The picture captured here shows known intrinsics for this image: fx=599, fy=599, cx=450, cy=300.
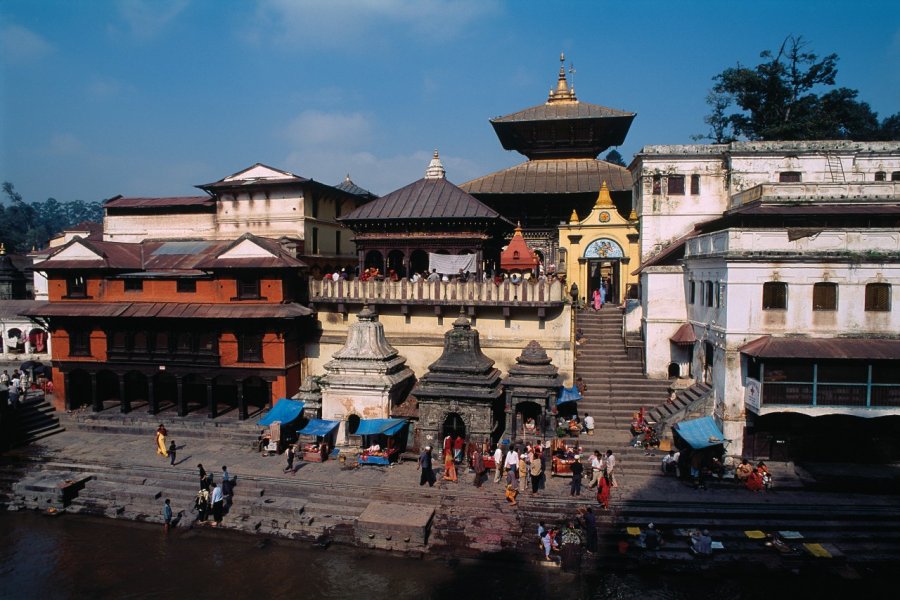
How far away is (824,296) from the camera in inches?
789

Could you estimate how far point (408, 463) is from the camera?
2212 centimetres

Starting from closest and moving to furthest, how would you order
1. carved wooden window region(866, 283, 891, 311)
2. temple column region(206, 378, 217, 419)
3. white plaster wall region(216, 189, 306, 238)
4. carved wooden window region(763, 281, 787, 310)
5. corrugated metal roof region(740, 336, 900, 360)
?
corrugated metal roof region(740, 336, 900, 360) → carved wooden window region(866, 283, 891, 311) → carved wooden window region(763, 281, 787, 310) → temple column region(206, 378, 217, 419) → white plaster wall region(216, 189, 306, 238)

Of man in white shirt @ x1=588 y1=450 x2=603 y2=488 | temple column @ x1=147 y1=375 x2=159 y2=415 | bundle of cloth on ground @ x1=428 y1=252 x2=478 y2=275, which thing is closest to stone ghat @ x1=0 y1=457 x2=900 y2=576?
man in white shirt @ x1=588 y1=450 x2=603 y2=488

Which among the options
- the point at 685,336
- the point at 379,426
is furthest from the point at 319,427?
the point at 685,336

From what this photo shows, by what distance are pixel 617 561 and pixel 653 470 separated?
5118mm

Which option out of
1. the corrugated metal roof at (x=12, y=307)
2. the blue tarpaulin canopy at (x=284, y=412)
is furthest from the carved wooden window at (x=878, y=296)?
the corrugated metal roof at (x=12, y=307)

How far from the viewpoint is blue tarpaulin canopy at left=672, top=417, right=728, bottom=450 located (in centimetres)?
1995

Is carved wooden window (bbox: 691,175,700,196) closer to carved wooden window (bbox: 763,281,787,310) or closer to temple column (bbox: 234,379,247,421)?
carved wooden window (bbox: 763,281,787,310)

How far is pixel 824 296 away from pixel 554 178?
58.2ft

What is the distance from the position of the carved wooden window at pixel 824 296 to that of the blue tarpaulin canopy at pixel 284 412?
19338mm

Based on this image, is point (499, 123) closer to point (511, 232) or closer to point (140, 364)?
point (511, 232)

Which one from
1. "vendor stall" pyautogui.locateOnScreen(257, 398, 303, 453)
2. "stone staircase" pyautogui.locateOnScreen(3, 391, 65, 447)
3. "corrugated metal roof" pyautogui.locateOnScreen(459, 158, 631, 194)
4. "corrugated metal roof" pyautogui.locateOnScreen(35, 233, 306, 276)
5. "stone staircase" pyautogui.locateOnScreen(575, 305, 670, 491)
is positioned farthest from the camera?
"corrugated metal roof" pyautogui.locateOnScreen(459, 158, 631, 194)

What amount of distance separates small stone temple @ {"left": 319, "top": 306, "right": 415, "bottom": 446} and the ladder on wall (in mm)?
23062

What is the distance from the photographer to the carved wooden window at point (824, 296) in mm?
20000
